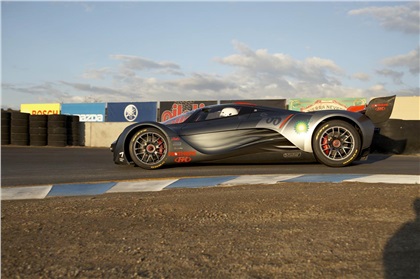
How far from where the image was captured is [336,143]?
642cm

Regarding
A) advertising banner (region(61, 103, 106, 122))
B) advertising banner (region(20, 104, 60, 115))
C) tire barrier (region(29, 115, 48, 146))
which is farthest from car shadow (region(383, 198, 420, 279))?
advertising banner (region(20, 104, 60, 115))

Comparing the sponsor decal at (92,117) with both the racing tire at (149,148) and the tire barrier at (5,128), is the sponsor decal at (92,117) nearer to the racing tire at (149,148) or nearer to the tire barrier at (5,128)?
the tire barrier at (5,128)

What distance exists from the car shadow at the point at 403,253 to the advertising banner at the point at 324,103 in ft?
43.2

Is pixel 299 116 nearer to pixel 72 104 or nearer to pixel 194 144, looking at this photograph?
pixel 194 144

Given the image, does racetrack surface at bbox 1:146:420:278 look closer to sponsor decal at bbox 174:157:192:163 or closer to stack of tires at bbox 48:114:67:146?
sponsor decal at bbox 174:157:192:163

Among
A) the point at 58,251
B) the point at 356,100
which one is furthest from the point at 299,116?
the point at 356,100

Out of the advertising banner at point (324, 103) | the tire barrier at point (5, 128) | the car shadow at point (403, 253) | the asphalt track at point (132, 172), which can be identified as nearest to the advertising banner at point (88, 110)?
the tire barrier at point (5, 128)

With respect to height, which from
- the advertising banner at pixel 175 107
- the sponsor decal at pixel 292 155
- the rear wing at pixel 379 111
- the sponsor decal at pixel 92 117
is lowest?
the sponsor decal at pixel 292 155

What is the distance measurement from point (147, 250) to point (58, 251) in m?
0.50

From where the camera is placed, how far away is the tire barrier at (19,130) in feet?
51.6

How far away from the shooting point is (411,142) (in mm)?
11000

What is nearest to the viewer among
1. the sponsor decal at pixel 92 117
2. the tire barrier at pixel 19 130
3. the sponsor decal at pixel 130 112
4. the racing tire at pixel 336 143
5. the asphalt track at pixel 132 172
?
the asphalt track at pixel 132 172

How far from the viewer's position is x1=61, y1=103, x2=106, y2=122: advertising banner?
1998 cm

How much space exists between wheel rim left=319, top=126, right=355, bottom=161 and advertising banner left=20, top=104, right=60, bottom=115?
1828 cm
